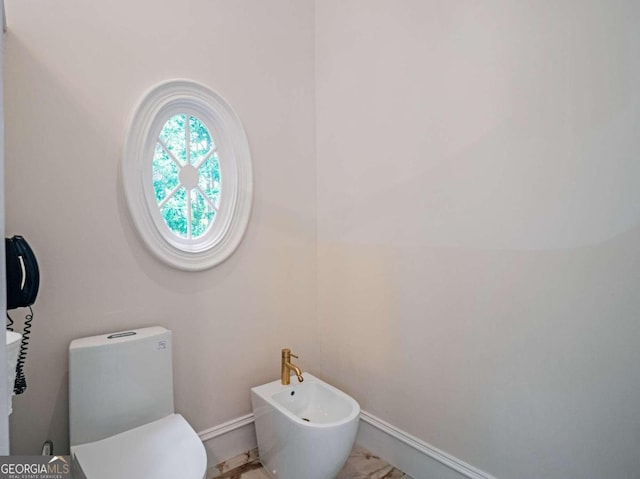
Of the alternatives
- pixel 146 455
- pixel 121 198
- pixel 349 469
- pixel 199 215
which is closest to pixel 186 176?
pixel 199 215

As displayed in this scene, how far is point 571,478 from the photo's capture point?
4.33 feet

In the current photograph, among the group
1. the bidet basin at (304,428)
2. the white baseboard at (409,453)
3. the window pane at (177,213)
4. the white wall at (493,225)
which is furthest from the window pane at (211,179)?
the white baseboard at (409,453)

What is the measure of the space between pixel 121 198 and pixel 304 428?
4.18 ft

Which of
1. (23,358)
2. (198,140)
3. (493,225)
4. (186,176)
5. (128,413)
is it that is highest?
(198,140)

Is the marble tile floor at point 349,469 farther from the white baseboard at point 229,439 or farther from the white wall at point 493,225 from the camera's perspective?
the white wall at point 493,225

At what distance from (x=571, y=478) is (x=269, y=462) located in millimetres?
1285

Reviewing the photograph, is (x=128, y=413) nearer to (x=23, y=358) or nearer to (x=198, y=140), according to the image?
(x=23, y=358)

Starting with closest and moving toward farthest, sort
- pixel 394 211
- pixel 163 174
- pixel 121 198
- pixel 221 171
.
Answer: pixel 121 198 → pixel 163 174 → pixel 394 211 → pixel 221 171

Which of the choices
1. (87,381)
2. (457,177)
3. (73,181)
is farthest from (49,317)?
(457,177)

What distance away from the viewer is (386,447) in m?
1.95

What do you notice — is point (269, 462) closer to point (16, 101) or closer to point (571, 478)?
point (571, 478)

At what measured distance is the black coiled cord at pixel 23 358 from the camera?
1.25 m

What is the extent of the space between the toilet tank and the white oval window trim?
410 mm

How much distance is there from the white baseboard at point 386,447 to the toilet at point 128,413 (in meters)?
0.48
